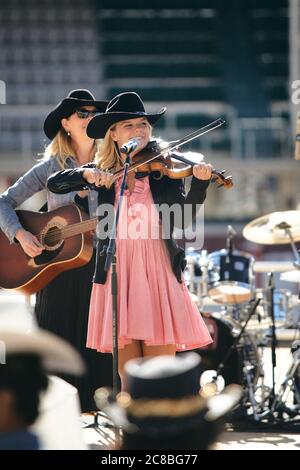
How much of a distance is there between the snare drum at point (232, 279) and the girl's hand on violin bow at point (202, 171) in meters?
2.58

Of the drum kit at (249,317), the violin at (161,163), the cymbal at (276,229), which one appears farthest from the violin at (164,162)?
the cymbal at (276,229)

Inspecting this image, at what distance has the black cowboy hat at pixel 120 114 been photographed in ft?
13.6

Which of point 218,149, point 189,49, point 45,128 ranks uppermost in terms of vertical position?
point 45,128

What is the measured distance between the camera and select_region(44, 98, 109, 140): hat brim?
16.6 feet

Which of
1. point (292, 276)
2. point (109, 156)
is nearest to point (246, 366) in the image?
point (292, 276)

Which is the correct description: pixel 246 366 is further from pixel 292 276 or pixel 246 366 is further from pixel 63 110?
pixel 63 110

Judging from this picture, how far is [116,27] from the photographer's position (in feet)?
120

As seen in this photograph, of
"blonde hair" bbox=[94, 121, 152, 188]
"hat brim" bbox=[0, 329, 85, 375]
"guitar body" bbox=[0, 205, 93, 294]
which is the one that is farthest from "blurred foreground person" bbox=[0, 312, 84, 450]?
"guitar body" bbox=[0, 205, 93, 294]

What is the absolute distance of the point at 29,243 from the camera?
494cm

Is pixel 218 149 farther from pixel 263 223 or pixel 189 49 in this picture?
pixel 263 223

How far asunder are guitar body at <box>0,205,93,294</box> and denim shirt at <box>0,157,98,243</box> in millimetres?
65
